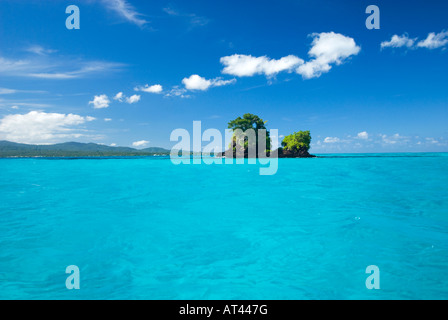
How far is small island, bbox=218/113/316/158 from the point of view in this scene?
103250 millimetres

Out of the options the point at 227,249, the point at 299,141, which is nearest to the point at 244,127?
the point at 299,141

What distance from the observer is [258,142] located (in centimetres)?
10538

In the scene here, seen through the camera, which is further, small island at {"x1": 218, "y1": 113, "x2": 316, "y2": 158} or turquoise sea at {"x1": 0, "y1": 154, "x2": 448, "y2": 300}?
small island at {"x1": 218, "y1": 113, "x2": 316, "y2": 158}

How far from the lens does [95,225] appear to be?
13.7 meters

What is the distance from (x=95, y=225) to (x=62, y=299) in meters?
7.65

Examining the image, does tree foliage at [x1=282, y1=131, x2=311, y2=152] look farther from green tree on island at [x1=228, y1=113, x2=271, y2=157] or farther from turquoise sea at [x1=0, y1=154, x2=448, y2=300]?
turquoise sea at [x1=0, y1=154, x2=448, y2=300]

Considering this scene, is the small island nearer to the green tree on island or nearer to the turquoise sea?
the green tree on island

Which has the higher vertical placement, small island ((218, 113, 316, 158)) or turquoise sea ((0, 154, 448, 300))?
small island ((218, 113, 316, 158))

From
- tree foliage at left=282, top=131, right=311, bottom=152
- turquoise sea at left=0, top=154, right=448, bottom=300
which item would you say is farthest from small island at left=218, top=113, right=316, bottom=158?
turquoise sea at left=0, top=154, right=448, bottom=300

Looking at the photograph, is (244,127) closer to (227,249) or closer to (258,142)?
(258,142)

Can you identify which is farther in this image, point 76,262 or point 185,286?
point 76,262
